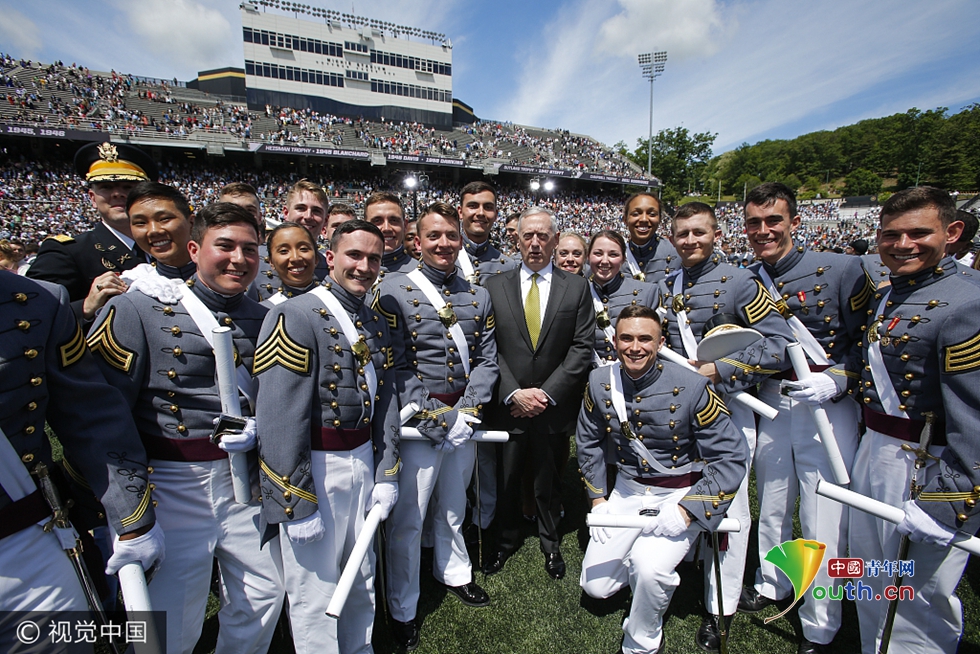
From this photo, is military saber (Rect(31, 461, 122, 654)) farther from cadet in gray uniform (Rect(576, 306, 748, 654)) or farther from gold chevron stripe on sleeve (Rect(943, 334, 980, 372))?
gold chevron stripe on sleeve (Rect(943, 334, 980, 372))

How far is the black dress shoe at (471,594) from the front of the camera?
3828mm

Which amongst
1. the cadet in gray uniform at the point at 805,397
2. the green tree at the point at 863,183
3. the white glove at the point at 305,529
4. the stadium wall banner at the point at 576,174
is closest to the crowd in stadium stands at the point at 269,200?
the stadium wall banner at the point at 576,174

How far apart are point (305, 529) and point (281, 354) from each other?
102 centimetres

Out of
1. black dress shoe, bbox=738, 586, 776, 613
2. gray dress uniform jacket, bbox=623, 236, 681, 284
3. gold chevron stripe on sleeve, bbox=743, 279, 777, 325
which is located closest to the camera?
gold chevron stripe on sleeve, bbox=743, 279, 777, 325

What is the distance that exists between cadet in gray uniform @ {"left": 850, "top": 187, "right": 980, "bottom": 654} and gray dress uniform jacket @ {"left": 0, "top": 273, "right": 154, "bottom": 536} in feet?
14.1

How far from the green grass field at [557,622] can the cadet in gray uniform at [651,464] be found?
0.33 meters

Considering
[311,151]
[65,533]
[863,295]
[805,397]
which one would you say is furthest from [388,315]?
[311,151]

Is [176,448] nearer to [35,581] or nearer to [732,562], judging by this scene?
[35,581]

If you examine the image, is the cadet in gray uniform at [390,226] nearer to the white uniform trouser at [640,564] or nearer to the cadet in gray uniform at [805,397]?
the white uniform trouser at [640,564]

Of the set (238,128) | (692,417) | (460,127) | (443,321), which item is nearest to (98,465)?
(443,321)

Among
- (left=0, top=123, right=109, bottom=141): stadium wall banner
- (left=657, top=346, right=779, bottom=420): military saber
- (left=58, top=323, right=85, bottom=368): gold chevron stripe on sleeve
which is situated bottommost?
(left=657, top=346, right=779, bottom=420): military saber

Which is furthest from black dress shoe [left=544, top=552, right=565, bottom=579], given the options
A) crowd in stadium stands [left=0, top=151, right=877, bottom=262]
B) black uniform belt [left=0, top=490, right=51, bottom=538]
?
crowd in stadium stands [left=0, top=151, right=877, bottom=262]

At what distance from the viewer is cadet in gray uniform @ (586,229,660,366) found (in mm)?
4227

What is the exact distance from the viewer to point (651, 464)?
343cm
